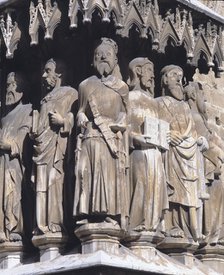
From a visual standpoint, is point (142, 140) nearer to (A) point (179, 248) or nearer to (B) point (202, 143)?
(B) point (202, 143)

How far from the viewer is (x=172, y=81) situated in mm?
8180

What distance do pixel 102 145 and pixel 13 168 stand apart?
0.81m

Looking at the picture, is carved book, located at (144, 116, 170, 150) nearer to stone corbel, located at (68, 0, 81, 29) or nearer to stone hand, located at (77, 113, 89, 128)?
stone hand, located at (77, 113, 89, 128)

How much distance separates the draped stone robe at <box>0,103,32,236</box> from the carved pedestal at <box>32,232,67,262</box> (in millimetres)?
294

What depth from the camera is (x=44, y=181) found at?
7.69 metres

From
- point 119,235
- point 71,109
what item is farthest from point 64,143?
point 119,235

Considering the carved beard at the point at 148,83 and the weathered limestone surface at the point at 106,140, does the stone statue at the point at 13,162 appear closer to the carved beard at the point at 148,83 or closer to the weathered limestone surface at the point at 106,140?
the weathered limestone surface at the point at 106,140

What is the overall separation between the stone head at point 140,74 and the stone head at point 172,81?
0.71 ft

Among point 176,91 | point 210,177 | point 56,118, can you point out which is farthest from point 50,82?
point 210,177

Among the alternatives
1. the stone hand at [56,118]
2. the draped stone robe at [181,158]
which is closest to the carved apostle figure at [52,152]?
the stone hand at [56,118]

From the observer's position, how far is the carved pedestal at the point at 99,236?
734 centimetres

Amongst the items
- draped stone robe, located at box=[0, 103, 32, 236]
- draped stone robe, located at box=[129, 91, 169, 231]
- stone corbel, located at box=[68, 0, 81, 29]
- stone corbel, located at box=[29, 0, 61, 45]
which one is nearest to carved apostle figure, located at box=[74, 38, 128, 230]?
draped stone robe, located at box=[129, 91, 169, 231]

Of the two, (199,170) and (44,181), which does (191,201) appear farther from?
(44,181)

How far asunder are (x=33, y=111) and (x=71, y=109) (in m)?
0.29
